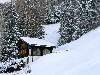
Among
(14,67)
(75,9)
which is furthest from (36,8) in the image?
(14,67)

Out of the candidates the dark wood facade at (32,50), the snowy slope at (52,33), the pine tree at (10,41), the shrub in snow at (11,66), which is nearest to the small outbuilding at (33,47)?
the dark wood facade at (32,50)

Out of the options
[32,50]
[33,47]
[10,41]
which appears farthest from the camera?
[10,41]

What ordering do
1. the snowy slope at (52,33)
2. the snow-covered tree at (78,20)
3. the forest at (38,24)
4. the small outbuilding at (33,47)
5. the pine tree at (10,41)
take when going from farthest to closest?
the snowy slope at (52,33)
the snow-covered tree at (78,20)
the forest at (38,24)
the pine tree at (10,41)
the small outbuilding at (33,47)

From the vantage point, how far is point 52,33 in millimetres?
76250

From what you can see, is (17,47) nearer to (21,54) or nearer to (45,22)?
(21,54)

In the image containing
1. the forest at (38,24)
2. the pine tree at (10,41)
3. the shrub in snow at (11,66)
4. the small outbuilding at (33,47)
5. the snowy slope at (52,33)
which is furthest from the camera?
the snowy slope at (52,33)

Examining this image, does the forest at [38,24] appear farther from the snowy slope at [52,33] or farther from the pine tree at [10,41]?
the snowy slope at [52,33]

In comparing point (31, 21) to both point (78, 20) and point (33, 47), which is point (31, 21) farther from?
point (33, 47)

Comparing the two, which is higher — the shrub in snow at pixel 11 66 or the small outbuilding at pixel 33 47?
the small outbuilding at pixel 33 47

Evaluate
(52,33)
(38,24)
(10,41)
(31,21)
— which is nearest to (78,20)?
(38,24)

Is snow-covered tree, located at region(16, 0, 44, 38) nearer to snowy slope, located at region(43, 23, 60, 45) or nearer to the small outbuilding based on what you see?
snowy slope, located at region(43, 23, 60, 45)

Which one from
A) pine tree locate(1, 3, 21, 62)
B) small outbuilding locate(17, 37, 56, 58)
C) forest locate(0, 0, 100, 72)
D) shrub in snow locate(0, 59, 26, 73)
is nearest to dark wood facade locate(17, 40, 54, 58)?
small outbuilding locate(17, 37, 56, 58)

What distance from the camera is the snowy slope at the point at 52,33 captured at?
7088 cm

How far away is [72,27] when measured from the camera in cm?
6084
